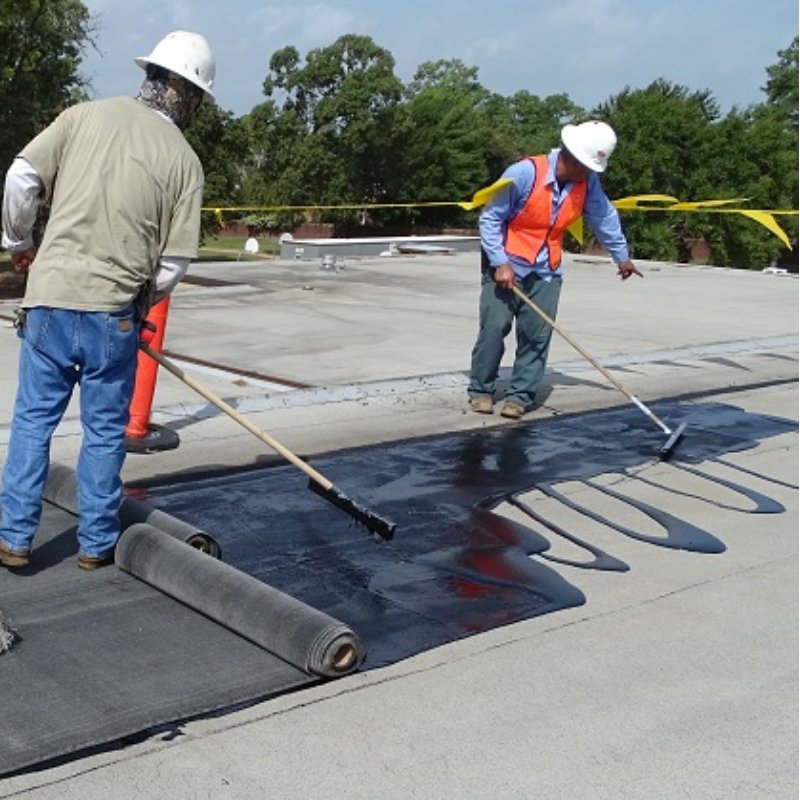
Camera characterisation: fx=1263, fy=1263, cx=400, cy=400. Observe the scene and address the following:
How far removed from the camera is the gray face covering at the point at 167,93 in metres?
4.43

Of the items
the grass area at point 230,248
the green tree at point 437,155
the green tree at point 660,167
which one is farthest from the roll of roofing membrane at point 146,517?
the green tree at point 437,155

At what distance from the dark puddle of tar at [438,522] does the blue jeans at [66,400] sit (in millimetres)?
696

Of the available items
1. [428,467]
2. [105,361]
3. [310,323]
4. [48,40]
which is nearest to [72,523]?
[105,361]

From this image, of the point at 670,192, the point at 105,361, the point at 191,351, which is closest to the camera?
the point at 105,361

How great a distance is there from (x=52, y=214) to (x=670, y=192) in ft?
111

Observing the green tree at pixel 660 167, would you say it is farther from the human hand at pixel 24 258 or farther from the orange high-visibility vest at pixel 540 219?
the human hand at pixel 24 258

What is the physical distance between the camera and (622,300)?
15523 mm

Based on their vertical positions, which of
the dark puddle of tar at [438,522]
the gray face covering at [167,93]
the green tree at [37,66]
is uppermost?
the green tree at [37,66]

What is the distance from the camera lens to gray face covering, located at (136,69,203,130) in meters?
4.43

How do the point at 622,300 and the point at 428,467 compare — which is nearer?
the point at 428,467

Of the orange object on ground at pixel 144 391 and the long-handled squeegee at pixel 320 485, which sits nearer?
the long-handled squeegee at pixel 320 485

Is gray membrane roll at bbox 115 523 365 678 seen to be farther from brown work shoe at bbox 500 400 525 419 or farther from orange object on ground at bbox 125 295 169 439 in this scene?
brown work shoe at bbox 500 400 525 419

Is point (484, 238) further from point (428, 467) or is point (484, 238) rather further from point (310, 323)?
point (310, 323)

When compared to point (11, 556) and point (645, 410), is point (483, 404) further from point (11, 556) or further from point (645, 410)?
point (11, 556)
